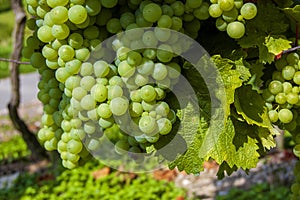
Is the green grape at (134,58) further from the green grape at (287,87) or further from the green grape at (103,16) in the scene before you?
the green grape at (287,87)

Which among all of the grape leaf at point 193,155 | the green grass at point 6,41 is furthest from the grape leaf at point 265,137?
the green grass at point 6,41

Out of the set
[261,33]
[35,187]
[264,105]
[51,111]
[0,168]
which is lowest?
[0,168]

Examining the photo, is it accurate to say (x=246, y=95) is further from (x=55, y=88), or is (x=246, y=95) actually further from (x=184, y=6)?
(x=55, y=88)

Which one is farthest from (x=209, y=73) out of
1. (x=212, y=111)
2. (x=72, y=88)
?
(x=72, y=88)

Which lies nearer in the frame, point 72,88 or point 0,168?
point 72,88

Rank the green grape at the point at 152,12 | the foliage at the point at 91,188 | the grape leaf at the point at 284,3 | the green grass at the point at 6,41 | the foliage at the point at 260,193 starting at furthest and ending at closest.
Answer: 1. the green grass at the point at 6,41
2. the foliage at the point at 91,188
3. the foliage at the point at 260,193
4. the grape leaf at the point at 284,3
5. the green grape at the point at 152,12

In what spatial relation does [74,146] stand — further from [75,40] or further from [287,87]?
[287,87]
